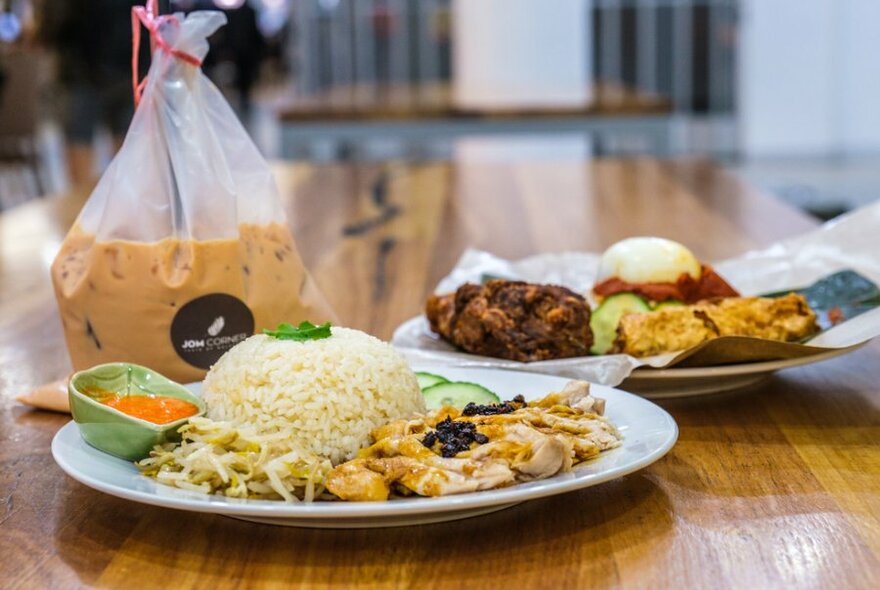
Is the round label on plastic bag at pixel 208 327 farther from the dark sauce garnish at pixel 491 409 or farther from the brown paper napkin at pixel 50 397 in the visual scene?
the dark sauce garnish at pixel 491 409

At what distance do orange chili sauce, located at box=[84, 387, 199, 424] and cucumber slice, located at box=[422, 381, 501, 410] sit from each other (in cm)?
22

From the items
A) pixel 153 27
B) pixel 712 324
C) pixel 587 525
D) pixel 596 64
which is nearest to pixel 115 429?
pixel 587 525

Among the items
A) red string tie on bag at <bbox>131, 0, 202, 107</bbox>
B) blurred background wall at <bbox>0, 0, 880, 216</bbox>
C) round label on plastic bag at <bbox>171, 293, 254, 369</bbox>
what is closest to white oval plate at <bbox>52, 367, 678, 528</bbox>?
round label on plastic bag at <bbox>171, 293, 254, 369</bbox>

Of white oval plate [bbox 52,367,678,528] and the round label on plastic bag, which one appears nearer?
white oval plate [bbox 52,367,678,528]

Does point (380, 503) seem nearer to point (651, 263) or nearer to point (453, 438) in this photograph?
point (453, 438)

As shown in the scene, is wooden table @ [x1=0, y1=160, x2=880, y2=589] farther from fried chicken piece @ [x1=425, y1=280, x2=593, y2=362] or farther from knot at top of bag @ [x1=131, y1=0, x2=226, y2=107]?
knot at top of bag @ [x1=131, y1=0, x2=226, y2=107]

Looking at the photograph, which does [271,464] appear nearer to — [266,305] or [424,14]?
[266,305]

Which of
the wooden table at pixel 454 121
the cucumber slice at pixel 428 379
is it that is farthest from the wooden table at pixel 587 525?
the wooden table at pixel 454 121

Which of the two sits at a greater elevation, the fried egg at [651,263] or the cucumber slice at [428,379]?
the fried egg at [651,263]

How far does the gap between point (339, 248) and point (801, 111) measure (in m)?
7.69

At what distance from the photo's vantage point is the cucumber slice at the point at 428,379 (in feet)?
3.78

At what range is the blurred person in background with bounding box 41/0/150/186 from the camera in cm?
790

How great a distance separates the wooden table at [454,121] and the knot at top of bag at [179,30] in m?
2.93

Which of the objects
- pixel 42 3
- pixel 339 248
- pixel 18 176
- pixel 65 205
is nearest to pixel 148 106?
pixel 339 248
